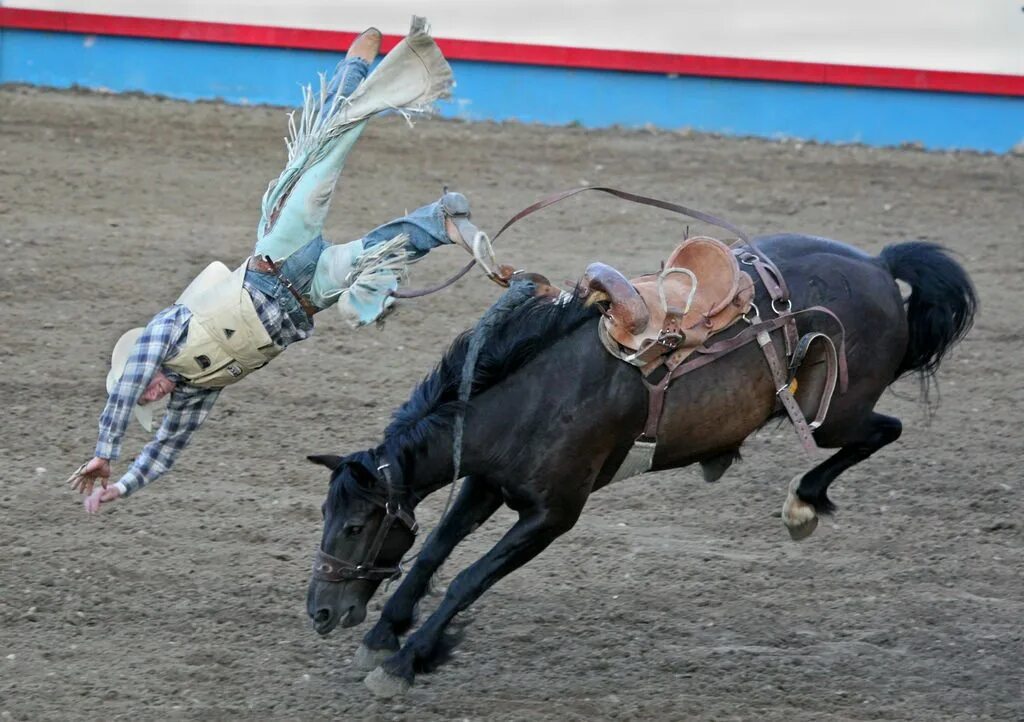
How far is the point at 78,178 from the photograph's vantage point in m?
9.19

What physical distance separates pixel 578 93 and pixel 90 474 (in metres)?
7.51

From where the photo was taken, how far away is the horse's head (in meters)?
4.20

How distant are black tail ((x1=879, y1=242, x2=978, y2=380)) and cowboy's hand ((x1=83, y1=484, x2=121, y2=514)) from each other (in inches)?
111

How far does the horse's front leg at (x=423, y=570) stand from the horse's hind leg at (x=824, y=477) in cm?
123

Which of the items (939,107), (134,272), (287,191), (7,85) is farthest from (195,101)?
(287,191)

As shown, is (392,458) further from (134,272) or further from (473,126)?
(473,126)

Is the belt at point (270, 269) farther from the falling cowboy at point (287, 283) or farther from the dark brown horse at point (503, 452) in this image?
the dark brown horse at point (503, 452)

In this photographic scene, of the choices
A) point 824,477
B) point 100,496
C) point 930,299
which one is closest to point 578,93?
point 930,299

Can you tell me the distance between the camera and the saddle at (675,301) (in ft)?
14.0

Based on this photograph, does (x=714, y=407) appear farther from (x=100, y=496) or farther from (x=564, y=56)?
(x=564, y=56)

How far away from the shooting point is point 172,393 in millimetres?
4492

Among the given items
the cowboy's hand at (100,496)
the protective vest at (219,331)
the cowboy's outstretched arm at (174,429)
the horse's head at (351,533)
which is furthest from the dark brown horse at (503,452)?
the cowboy's hand at (100,496)

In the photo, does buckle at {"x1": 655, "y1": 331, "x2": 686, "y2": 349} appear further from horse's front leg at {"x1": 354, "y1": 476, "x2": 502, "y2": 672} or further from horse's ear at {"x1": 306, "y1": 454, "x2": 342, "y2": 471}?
horse's ear at {"x1": 306, "y1": 454, "x2": 342, "y2": 471}

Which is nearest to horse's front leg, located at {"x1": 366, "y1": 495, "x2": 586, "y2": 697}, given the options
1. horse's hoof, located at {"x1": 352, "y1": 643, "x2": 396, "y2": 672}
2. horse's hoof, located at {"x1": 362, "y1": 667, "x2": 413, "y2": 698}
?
horse's hoof, located at {"x1": 362, "y1": 667, "x2": 413, "y2": 698}
